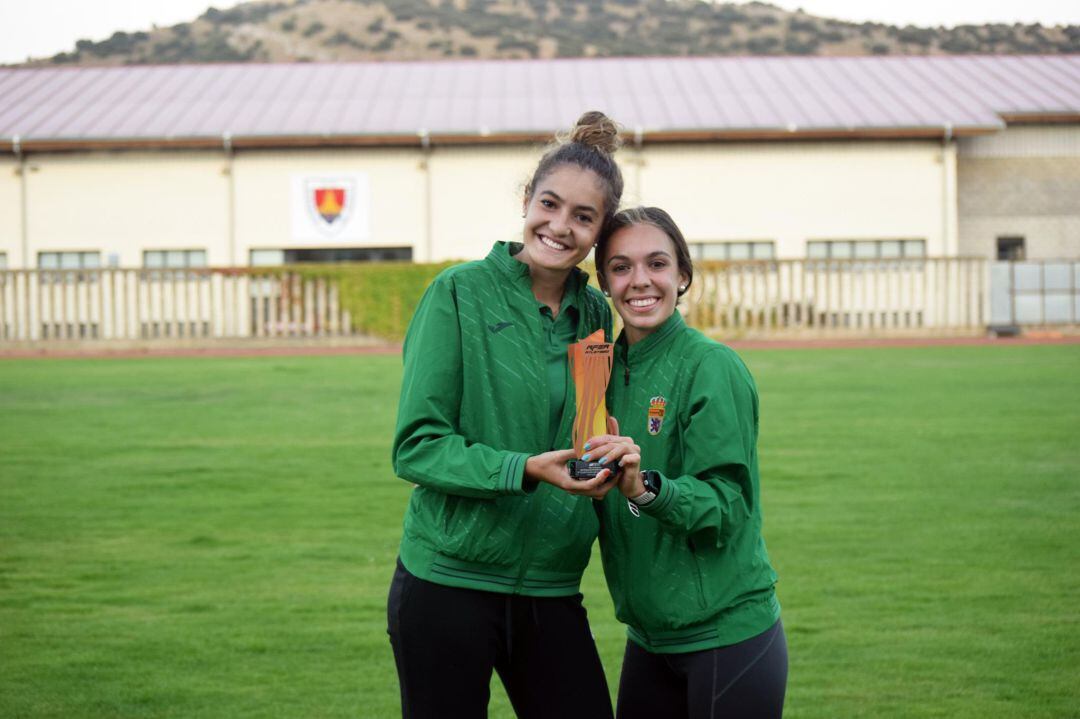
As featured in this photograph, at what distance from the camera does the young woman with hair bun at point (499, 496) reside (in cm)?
323

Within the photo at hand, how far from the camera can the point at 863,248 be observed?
112 ft

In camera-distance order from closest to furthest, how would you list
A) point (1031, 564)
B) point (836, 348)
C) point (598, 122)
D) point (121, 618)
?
point (598, 122), point (121, 618), point (1031, 564), point (836, 348)

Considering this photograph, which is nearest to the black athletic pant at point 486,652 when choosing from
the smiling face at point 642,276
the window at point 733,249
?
the smiling face at point 642,276

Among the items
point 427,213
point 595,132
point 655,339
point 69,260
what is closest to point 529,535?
point 655,339

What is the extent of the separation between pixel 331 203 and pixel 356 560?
2657 cm

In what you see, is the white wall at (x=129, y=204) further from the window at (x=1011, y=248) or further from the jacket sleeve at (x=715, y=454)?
the jacket sleeve at (x=715, y=454)

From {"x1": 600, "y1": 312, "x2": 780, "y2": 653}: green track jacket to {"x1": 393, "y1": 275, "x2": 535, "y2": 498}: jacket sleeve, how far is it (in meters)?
0.34

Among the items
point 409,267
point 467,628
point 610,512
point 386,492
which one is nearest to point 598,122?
point 610,512

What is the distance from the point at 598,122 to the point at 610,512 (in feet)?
3.13

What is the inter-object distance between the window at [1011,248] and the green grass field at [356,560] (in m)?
21.9

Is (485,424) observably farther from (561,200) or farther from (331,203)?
(331,203)

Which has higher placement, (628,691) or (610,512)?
(610,512)

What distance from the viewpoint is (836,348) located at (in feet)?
89.8

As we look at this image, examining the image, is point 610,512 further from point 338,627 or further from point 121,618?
point 121,618
